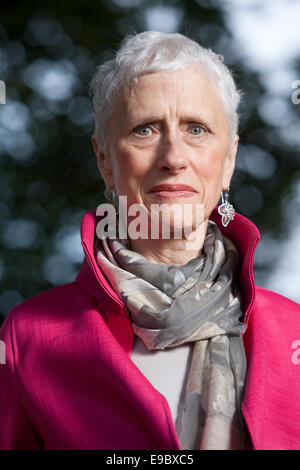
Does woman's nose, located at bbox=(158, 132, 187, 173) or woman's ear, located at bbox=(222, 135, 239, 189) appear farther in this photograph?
woman's ear, located at bbox=(222, 135, 239, 189)

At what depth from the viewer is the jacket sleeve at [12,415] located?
5.17 ft

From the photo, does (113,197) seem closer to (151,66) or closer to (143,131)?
(143,131)

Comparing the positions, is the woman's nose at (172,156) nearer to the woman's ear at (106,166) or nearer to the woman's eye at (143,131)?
the woman's eye at (143,131)

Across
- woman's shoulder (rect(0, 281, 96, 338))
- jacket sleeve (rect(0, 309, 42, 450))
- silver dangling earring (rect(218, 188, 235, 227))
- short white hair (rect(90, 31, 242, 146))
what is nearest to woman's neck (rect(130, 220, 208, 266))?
silver dangling earring (rect(218, 188, 235, 227))

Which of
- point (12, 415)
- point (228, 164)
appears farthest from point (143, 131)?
point (12, 415)

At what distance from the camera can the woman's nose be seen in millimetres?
1576

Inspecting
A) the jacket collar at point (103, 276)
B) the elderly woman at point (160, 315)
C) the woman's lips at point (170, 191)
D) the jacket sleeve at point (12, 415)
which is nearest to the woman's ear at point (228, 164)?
the elderly woman at point (160, 315)

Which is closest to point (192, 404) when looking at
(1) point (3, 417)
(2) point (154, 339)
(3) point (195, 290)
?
(2) point (154, 339)

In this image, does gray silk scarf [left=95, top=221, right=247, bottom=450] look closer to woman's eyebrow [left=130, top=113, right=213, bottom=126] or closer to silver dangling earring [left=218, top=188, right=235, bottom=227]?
silver dangling earring [left=218, top=188, right=235, bottom=227]

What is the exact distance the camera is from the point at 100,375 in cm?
152
